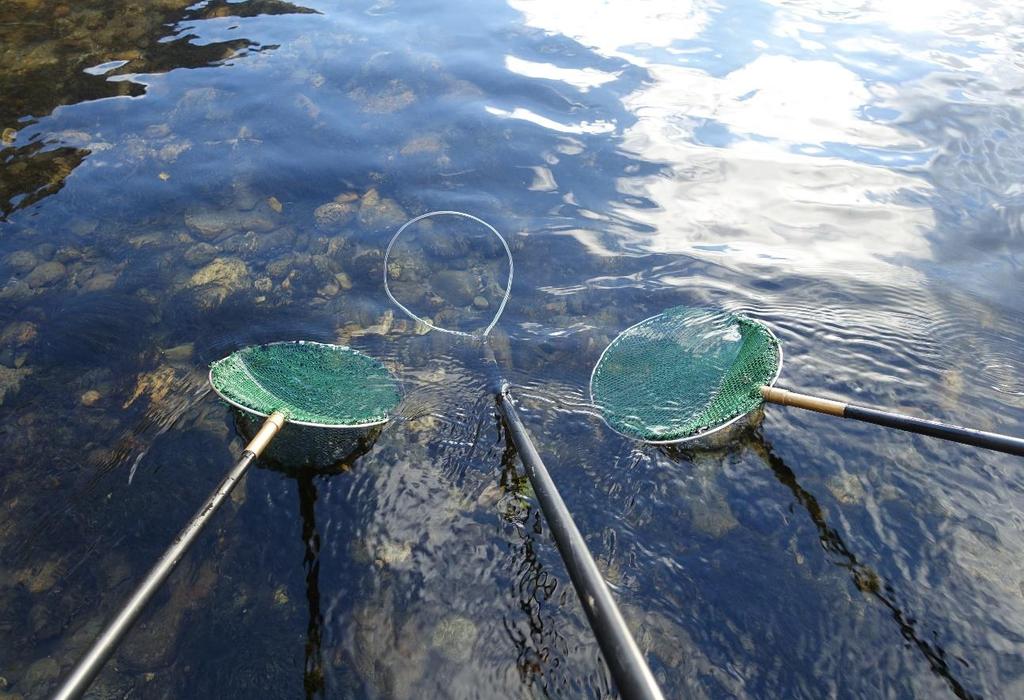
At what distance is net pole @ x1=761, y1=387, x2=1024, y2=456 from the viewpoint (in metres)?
3.16

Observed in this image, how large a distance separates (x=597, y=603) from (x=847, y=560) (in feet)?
6.99

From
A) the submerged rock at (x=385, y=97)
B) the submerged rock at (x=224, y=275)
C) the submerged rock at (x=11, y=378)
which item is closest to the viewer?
the submerged rock at (x=11, y=378)

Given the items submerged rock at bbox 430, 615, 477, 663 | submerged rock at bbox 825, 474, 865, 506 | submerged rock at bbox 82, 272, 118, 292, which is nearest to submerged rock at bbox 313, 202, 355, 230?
submerged rock at bbox 82, 272, 118, 292

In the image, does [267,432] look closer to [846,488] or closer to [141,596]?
[141,596]

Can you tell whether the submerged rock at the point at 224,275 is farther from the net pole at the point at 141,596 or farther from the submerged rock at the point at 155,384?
the net pole at the point at 141,596

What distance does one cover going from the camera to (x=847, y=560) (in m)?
3.78

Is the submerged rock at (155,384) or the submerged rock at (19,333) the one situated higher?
the submerged rock at (19,333)

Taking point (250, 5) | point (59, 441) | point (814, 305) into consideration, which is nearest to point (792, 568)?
point (814, 305)

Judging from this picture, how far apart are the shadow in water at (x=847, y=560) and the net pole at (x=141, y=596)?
2.47m

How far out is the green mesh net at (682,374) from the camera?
13.9 ft

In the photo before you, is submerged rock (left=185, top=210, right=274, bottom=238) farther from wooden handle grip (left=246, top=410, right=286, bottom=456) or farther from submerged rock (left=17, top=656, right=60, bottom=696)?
submerged rock (left=17, top=656, right=60, bottom=696)

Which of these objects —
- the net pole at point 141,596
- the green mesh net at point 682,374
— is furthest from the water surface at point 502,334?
the net pole at point 141,596

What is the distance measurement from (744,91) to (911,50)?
2864 mm

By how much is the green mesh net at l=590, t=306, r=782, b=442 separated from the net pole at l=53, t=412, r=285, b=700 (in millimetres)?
2202
